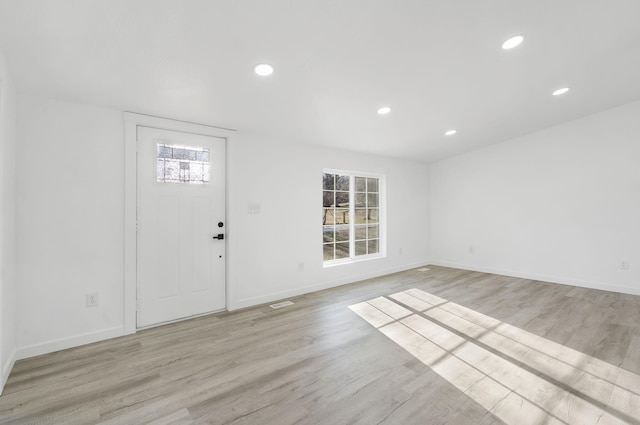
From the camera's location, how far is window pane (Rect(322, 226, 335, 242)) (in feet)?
15.3

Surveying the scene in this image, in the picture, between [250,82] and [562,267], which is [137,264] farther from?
[562,267]

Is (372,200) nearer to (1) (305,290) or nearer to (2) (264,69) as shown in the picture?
(1) (305,290)

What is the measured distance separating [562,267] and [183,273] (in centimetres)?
578

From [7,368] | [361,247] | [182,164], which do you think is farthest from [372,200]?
[7,368]

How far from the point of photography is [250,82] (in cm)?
251

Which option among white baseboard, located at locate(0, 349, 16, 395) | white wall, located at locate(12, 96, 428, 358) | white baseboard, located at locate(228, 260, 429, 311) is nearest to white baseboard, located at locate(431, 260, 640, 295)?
white baseboard, located at locate(228, 260, 429, 311)

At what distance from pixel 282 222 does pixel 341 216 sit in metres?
1.30

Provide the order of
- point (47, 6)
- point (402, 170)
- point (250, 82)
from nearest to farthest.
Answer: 1. point (47, 6)
2. point (250, 82)
3. point (402, 170)

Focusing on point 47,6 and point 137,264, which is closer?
point 47,6

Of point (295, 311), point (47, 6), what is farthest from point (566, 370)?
point (47, 6)

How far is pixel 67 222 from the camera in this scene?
2580 millimetres

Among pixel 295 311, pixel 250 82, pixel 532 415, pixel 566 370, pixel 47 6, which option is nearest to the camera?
pixel 47 6

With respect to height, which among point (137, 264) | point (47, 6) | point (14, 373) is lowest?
point (14, 373)

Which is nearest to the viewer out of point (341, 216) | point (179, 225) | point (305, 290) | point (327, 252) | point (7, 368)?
point (7, 368)
